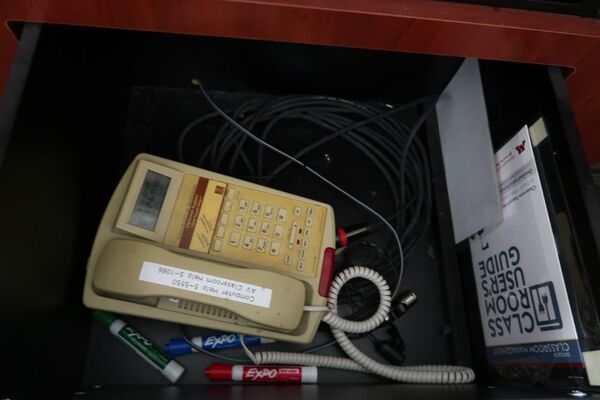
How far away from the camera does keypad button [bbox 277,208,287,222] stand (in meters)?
0.61

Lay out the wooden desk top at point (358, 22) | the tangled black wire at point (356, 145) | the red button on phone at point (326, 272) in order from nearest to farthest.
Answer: the wooden desk top at point (358, 22), the red button on phone at point (326, 272), the tangled black wire at point (356, 145)

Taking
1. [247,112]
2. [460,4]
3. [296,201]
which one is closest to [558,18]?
[460,4]

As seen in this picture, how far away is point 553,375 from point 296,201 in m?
0.38

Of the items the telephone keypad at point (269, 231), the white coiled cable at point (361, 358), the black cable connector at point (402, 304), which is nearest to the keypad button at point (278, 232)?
the telephone keypad at point (269, 231)

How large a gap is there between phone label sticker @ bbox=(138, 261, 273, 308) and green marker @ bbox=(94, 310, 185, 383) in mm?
146

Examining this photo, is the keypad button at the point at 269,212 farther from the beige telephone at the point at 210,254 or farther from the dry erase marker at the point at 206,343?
the dry erase marker at the point at 206,343

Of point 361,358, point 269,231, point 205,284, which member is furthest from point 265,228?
point 361,358

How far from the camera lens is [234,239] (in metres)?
0.58

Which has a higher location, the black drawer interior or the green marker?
the black drawer interior

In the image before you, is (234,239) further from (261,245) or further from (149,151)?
(149,151)

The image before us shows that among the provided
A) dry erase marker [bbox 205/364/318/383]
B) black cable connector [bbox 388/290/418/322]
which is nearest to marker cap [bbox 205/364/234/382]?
dry erase marker [bbox 205/364/318/383]

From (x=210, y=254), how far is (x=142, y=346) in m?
0.17

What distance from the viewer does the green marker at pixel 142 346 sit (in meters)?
0.59

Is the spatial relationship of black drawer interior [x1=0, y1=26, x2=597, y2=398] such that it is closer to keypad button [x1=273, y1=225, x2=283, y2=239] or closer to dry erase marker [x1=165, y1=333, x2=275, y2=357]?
dry erase marker [x1=165, y1=333, x2=275, y2=357]
